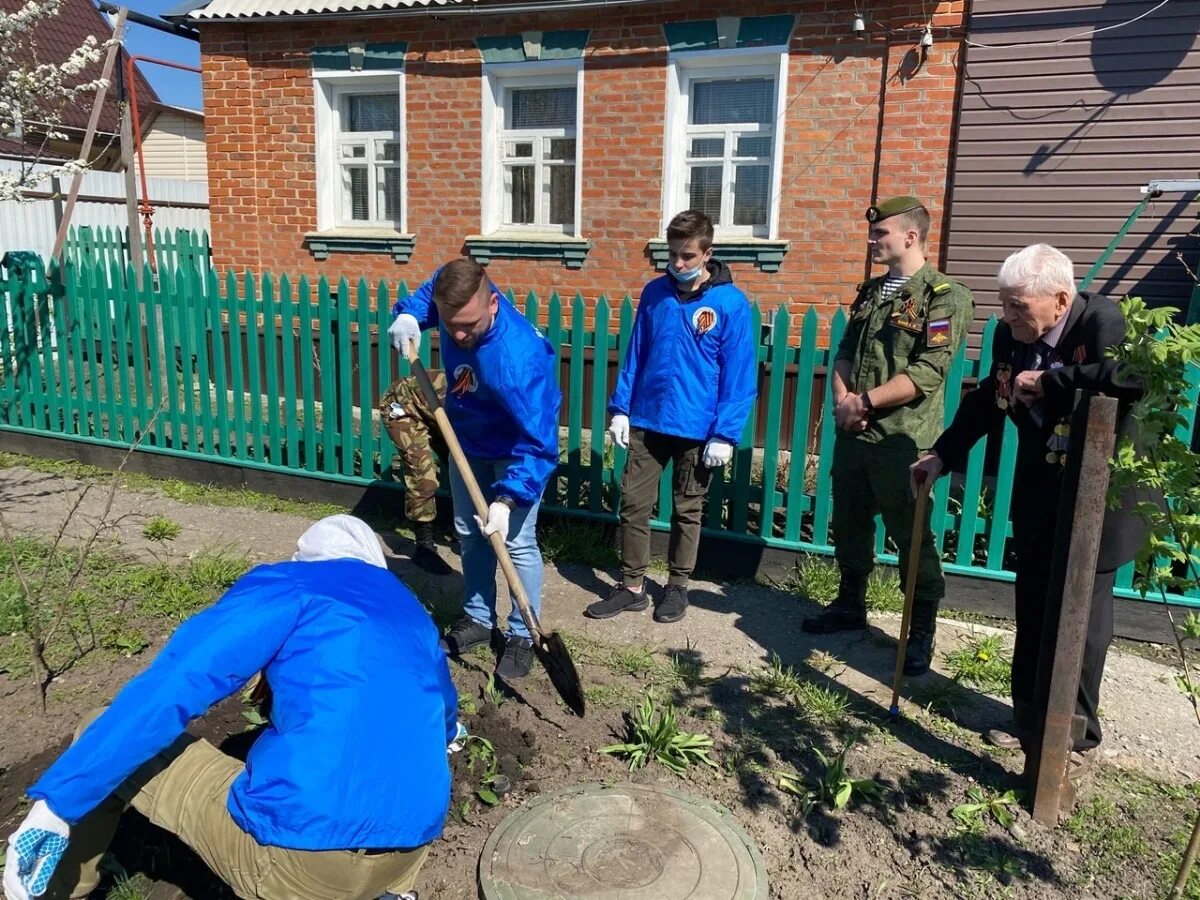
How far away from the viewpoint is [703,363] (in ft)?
13.5

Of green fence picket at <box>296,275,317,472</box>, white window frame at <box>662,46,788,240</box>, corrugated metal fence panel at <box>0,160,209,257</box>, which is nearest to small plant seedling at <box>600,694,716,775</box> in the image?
green fence picket at <box>296,275,317,472</box>

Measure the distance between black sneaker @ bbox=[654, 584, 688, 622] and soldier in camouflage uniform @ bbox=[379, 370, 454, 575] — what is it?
4.31ft

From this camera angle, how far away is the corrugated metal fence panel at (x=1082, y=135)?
6684 millimetres

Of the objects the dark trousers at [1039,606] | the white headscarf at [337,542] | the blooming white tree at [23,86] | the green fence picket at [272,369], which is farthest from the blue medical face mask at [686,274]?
the blooming white tree at [23,86]

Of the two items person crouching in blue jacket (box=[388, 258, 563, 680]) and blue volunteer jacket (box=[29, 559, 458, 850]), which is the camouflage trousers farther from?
blue volunteer jacket (box=[29, 559, 458, 850])

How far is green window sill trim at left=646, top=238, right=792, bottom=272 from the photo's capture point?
25.3 ft

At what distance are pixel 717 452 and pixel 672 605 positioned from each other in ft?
2.59

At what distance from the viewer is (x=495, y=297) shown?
3.43m

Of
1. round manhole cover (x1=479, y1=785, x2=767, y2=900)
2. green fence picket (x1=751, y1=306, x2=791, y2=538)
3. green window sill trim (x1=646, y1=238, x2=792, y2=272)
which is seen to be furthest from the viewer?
green window sill trim (x1=646, y1=238, x2=792, y2=272)

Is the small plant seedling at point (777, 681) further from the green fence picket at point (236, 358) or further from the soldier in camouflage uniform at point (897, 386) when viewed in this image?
the green fence picket at point (236, 358)

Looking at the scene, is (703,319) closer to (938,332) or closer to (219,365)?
(938,332)

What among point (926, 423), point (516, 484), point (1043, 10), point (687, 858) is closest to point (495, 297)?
point (516, 484)

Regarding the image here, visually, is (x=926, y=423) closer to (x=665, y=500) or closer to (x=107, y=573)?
(x=665, y=500)

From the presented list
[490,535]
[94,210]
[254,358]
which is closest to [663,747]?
[490,535]
